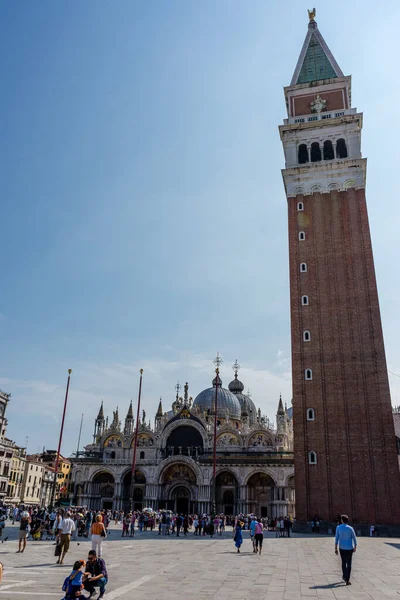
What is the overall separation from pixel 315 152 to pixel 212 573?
1634 inches

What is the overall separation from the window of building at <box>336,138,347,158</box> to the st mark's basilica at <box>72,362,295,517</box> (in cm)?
2924

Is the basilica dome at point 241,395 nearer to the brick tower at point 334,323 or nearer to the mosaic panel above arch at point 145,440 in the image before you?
the mosaic panel above arch at point 145,440

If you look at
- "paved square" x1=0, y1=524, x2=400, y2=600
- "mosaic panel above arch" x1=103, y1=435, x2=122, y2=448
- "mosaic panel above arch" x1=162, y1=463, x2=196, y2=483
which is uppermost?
"mosaic panel above arch" x1=103, y1=435, x2=122, y2=448

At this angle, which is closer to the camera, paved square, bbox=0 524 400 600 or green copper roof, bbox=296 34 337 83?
paved square, bbox=0 524 400 600

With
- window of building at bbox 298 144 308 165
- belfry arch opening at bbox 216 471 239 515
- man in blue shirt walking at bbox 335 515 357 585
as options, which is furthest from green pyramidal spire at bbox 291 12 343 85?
man in blue shirt walking at bbox 335 515 357 585

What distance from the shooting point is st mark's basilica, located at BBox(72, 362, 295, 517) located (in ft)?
165

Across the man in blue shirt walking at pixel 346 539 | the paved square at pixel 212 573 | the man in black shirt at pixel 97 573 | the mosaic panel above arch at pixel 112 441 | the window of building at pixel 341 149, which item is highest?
the window of building at pixel 341 149

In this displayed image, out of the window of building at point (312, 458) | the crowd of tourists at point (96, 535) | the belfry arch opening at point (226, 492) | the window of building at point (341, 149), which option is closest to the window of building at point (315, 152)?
the window of building at point (341, 149)

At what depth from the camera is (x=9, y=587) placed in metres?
11.2

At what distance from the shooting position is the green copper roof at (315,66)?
169ft

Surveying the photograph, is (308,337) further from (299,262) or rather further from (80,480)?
(80,480)

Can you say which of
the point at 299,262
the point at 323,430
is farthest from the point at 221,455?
the point at 299,262

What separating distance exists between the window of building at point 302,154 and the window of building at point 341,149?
2.98 meters

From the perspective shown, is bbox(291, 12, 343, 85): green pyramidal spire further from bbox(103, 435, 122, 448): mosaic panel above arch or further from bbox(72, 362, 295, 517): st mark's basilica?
bbox(103, 435, 122, 448): mosaic panel above arch
